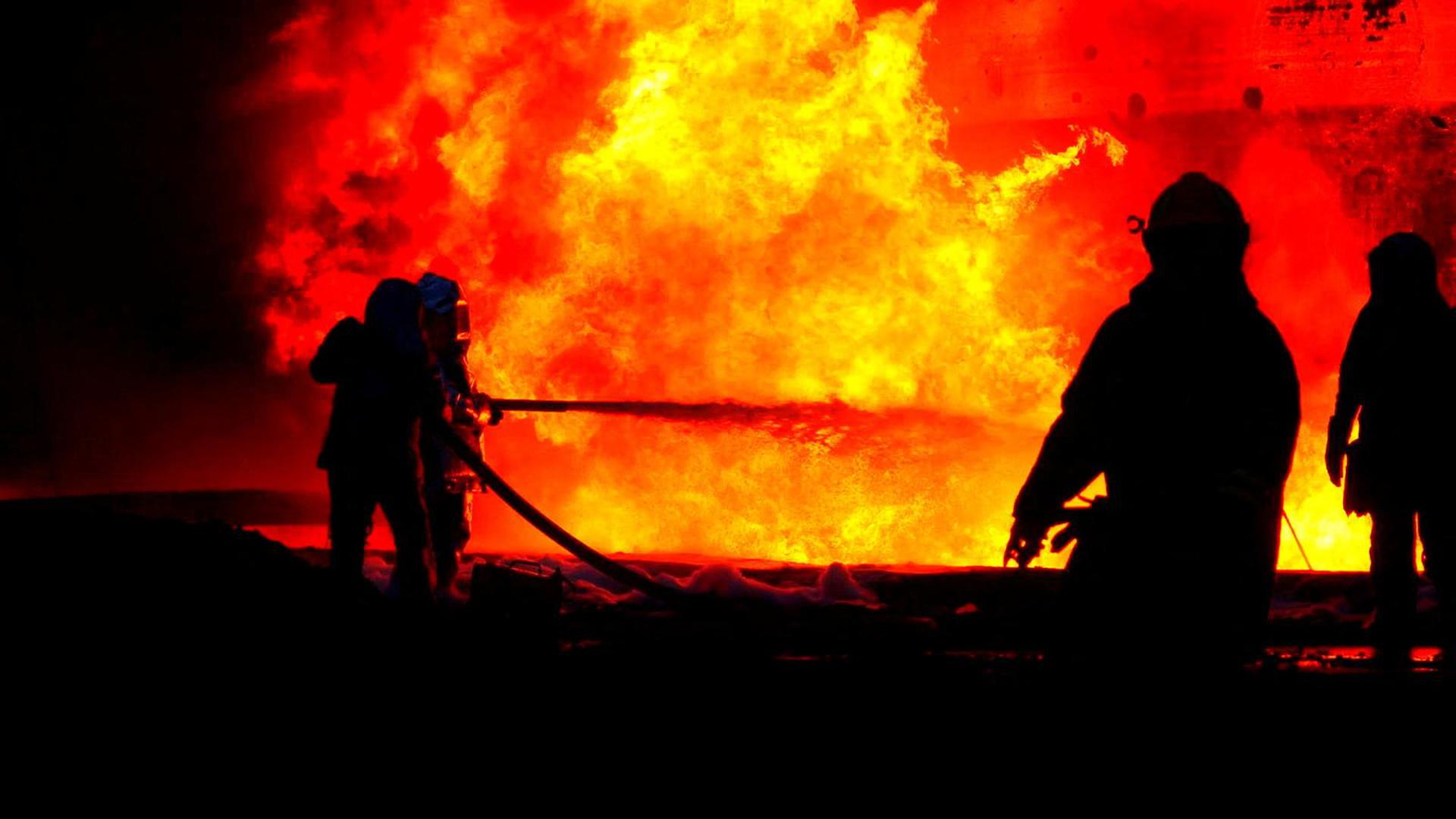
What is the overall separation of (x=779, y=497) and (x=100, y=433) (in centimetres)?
1071

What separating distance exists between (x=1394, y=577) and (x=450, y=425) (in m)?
Result: 5.78

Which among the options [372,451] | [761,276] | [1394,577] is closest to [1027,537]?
[1394,577]

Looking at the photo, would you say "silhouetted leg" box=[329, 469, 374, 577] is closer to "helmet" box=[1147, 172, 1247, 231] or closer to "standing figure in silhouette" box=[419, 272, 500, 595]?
"standing figure in silhouette" box=[419, 272, 500, 595]

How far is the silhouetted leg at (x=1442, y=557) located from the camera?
261 inches

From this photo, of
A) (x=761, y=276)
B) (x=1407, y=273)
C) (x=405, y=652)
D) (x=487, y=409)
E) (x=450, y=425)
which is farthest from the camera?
(x=761, y=276)

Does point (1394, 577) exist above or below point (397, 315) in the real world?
below

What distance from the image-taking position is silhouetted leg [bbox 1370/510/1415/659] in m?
6.72

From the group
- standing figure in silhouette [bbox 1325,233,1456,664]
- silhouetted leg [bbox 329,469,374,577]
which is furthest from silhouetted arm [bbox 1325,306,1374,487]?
silhouetted leg [bbox 329,469,374,577]

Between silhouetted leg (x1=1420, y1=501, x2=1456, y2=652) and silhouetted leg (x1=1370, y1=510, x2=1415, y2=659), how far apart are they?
0.09 metres

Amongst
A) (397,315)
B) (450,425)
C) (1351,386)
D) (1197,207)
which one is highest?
(397,315)

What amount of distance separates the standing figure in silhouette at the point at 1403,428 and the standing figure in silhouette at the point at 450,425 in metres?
5.68

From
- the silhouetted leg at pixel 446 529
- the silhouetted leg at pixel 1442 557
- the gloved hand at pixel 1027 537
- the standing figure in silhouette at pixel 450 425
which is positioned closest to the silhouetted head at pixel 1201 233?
the gloved hand at pixel 1027 537

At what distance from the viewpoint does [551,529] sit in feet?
23.6

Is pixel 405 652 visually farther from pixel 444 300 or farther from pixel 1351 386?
pixel 1351 386
